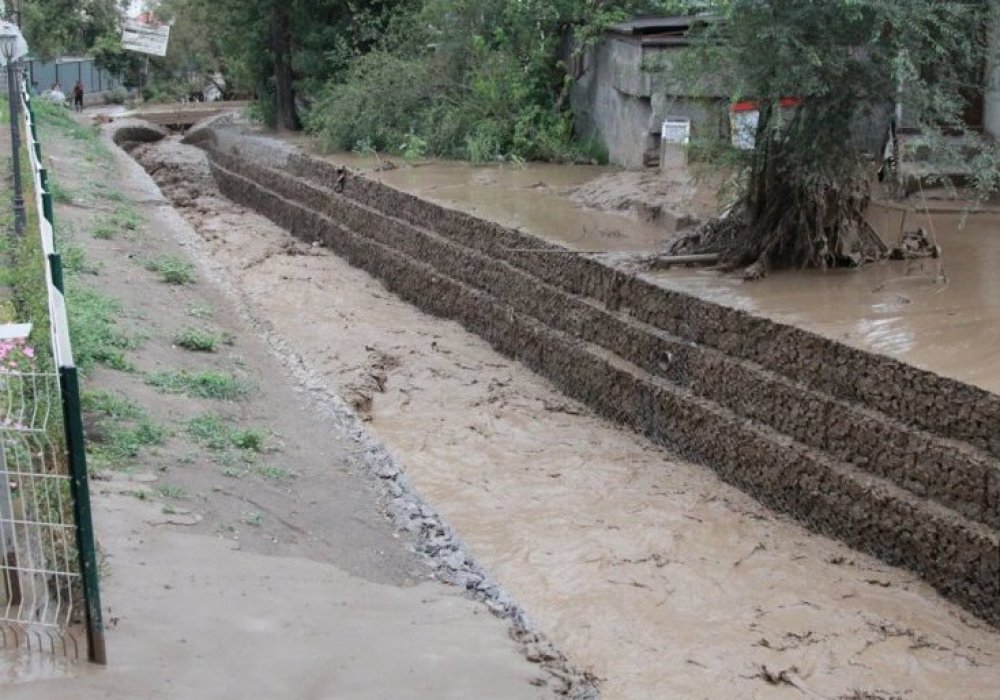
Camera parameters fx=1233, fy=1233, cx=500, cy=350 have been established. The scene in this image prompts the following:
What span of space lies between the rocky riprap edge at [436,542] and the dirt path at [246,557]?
0.06 meters

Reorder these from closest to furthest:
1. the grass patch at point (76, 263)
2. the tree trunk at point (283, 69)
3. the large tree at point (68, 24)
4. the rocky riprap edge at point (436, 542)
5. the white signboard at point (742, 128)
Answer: the rocky riprap edge at point (436, 542), the white signboard at point (742, 128), the grass patch at point (76, 263), the tree trunk at point (283, 69), the large tree at point (68, 24)

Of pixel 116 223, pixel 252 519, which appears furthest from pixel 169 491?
pixel 116 223

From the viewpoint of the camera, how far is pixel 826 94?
11312 mm

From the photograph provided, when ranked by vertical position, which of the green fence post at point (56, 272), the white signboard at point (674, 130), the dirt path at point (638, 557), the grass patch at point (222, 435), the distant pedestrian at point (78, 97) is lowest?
the dirt path at point (638, 557)

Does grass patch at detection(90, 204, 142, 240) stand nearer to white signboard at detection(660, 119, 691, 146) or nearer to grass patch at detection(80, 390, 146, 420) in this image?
grass patch at detection(80, 390, 146, 420)

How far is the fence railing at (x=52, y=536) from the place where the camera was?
4875mm

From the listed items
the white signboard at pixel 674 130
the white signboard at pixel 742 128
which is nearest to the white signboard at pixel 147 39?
the white signboard at pixel 674 130

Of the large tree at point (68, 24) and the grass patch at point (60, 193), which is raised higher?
the large tree at point (68, 24)

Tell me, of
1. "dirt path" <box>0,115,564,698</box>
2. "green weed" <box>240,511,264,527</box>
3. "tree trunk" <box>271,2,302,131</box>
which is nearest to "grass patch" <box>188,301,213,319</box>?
"dirt path" <box>0,115,564,698</box>

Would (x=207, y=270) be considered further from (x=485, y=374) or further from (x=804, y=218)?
(x=804, y=218)

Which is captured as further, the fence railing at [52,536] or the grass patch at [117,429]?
the grass patch at [117,429]

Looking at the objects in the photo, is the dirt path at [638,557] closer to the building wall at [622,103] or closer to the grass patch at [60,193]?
the grass patch at [60,193]

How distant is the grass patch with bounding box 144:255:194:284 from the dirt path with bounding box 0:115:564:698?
7.23ft

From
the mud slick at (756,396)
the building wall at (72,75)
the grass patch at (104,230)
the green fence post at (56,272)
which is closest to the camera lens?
the green fence post at (56,272)
